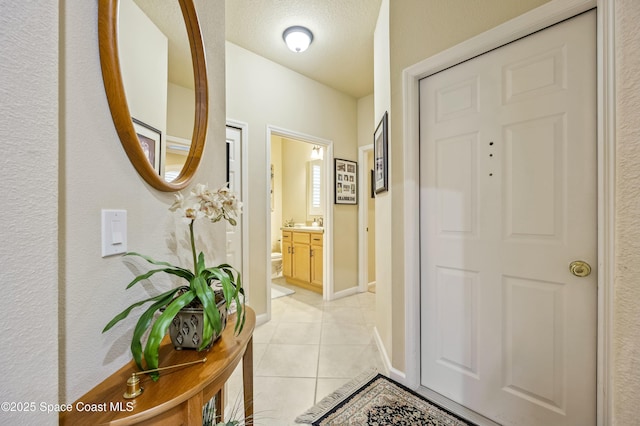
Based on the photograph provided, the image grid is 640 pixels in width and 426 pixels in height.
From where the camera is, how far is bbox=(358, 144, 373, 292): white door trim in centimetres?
358

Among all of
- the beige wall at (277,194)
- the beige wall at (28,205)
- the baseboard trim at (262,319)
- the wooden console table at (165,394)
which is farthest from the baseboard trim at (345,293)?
the beige wall at (28,205)

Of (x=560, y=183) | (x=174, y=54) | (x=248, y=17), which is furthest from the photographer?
(x=248, y=17)

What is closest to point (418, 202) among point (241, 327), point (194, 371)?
point (241, 327)

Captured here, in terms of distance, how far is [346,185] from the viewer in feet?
11.3

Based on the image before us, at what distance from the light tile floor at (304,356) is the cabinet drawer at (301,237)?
918 mm

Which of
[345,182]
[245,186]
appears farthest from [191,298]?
[345,182]

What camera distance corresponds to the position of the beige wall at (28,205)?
385mm

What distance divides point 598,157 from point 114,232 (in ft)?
5.74

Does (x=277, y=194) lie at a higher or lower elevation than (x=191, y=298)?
higher

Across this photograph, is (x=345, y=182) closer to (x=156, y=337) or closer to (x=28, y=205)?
(x=156, y=337)

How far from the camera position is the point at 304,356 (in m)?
2.04

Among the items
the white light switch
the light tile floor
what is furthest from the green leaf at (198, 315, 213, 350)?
the light tile floor

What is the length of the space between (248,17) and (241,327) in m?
2.42

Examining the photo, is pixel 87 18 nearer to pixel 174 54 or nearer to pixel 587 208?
pixel 174 54
